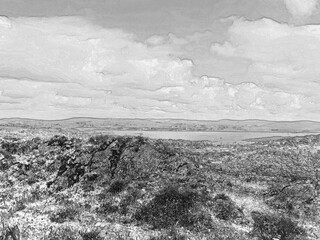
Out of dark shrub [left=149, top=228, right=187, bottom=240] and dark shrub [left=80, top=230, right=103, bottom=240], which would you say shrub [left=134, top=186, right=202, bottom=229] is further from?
dark shrub [left=80, top=230, right=103, bottom=240]

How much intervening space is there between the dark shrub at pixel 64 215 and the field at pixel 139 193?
0.06 m

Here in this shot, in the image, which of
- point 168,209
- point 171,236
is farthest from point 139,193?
point 171,236

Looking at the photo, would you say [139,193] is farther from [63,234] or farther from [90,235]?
[63,234]

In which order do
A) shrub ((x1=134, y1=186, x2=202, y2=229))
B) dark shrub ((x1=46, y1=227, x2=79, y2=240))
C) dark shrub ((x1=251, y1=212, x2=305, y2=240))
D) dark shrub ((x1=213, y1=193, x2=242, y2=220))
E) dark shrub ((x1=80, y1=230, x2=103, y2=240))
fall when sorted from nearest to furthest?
dark shrub ((x1=46, y1=227, x2=79, y2=240))
dark shrub ((x1=80, y1=230, x2=103, y2=240))
dark shrub ((x1=251, y1=212, x2=305, y2=240))
shrub ((x1=134, y1=186, x2=202, y2=229))
dark shrub ((x1=213, y1=193, x2=242, y2=220))

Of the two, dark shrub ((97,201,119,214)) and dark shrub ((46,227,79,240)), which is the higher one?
dark shrub ((97,201,119,214))

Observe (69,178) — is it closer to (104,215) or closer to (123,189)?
(123,189)

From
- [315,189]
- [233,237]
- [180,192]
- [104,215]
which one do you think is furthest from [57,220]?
[315,189]

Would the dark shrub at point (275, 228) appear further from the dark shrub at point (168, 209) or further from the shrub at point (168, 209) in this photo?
the dark shrub at point (168, 209)

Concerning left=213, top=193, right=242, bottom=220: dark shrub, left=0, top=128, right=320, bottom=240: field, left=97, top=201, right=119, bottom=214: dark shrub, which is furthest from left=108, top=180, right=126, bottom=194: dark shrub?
left=213, top=193, right=242, bottom=220: dark shrub

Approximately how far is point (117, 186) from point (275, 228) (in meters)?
11.1

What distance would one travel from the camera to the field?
1873cm

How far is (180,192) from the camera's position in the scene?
74.2 ft

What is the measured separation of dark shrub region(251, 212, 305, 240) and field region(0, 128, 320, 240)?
0.06 meters

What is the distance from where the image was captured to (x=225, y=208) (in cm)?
2167
